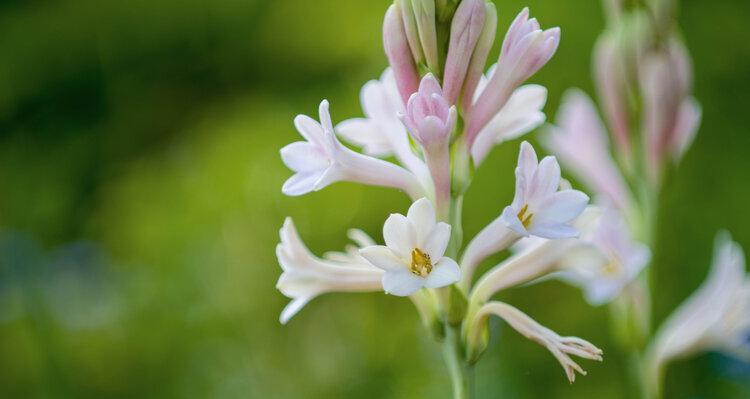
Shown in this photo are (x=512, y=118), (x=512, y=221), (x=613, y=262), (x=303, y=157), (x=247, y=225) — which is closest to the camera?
(x=512, y=221)

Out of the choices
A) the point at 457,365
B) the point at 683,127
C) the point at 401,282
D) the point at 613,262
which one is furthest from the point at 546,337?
the point at 683,127

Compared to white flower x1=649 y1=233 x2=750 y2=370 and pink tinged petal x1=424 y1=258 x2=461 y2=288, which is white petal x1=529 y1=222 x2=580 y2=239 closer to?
pink tinged petal x1=424 y1=258 x2=461 y2=288

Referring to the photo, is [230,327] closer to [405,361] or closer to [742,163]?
[405,361]

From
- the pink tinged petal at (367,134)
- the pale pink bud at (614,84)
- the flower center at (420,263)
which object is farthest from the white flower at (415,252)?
the pale pink bud at (614,84)

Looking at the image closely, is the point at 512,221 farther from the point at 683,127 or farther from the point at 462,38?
the point at 683,127

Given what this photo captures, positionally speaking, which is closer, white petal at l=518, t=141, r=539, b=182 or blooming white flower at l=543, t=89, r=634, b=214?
white petal at l=518, t=141, r=539, b=182

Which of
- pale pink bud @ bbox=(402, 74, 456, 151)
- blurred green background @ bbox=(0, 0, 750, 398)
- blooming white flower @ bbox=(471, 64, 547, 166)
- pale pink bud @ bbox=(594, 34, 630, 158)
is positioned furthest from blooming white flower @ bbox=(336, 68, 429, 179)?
blurred green background @ bbox=(0, 0, 750, 398)

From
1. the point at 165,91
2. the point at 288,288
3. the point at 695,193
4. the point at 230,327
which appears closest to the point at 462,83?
the point at 288,288
